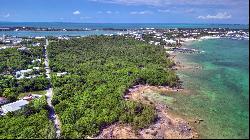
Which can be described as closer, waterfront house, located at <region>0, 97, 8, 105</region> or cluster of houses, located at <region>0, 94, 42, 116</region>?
cluster of houses, located at <region>0, 94, 42, 116</region>

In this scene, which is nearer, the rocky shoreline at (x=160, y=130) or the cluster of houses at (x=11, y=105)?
the rocky shoreline at (x=160, y=130)

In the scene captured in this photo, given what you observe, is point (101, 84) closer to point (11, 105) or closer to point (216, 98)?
point (11, 105)

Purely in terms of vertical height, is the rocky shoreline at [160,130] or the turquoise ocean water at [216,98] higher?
the turquoise ocean water at [216,98]

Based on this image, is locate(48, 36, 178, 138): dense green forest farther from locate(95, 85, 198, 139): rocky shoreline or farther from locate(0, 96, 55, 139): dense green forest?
locate(0, 96, 55, 139): dense green forest

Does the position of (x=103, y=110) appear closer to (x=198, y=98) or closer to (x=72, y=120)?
(x=72, y=120)

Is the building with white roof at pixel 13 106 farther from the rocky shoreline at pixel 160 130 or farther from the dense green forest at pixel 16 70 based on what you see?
the rocky shoreline at pixel 160 130

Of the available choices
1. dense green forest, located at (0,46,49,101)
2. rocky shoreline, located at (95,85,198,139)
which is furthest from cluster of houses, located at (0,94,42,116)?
rocky shoreline, located at (95,85,198,139)

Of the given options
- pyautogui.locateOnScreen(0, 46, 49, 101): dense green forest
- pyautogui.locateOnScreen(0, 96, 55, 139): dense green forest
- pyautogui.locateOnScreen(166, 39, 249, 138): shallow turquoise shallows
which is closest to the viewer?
pyautogui.locateOnScreen(0, 96, 55, 139): dense green forest

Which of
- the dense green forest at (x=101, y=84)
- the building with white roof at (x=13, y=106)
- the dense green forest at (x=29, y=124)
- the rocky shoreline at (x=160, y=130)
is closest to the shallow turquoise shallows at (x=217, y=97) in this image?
the rocky shoreline at (x=160, y=130)
